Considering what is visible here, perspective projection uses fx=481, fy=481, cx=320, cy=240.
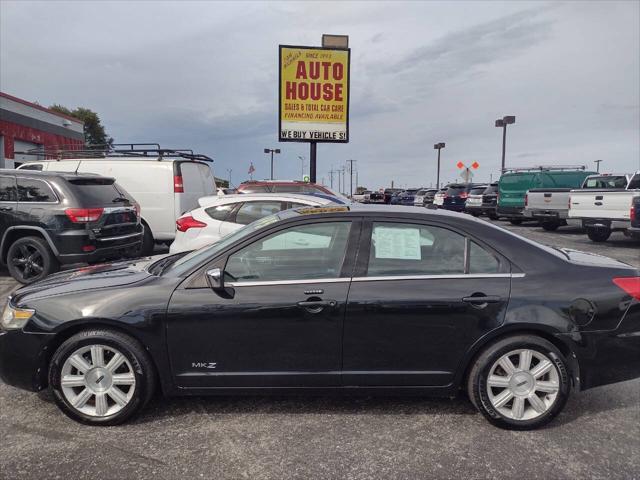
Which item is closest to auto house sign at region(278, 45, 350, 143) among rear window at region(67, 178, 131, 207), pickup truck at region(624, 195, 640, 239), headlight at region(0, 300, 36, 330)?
pickup truck at region(624, 195, 640, 239)

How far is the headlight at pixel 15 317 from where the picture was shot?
312cm

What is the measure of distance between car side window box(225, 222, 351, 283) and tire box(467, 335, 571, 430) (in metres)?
1.14

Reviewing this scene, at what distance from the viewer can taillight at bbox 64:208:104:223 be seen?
667 centimetres

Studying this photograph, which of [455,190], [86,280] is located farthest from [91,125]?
[86,280]

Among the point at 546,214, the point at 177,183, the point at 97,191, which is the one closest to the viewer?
the point at 97,191

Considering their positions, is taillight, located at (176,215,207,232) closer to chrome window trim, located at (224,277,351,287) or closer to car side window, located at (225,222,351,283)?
car side window, located at (225,222,351,283)

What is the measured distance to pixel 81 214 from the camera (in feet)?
22.0

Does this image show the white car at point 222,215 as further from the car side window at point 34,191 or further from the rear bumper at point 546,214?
the rear bumper at point 546,214

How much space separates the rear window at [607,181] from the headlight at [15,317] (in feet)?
Result: 51.0

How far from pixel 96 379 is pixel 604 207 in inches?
508

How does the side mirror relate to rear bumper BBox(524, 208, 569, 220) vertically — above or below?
above

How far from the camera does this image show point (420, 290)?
3.09 meters

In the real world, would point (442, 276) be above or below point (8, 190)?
below

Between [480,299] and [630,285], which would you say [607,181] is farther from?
[480,299]
